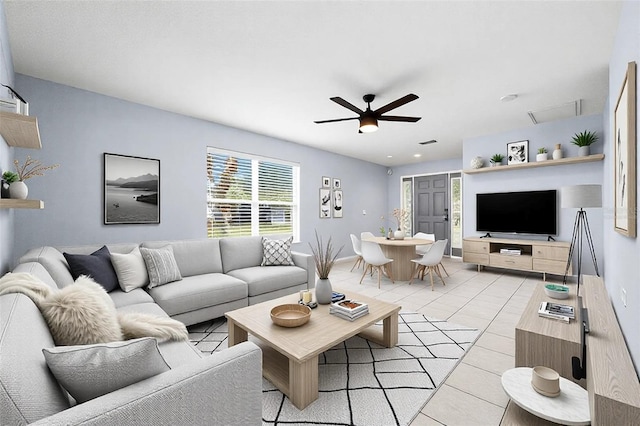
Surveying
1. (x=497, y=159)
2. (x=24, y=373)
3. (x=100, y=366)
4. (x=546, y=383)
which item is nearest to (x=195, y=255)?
(x=100, y=366)

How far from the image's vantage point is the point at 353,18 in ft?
6.69

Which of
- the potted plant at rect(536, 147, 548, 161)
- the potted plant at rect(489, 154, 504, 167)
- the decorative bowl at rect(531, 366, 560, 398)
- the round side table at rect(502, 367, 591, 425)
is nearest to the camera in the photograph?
the round side table at rect(502, 367, 591, 425)

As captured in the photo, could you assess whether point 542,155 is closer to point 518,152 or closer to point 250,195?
point 518,152

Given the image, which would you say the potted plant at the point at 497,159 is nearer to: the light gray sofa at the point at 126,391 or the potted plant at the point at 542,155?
the potted plant at the point at 542,155

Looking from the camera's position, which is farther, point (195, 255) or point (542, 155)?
point (542, 155)

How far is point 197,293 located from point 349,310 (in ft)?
5.02

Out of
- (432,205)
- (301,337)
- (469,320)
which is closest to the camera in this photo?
(301,337)

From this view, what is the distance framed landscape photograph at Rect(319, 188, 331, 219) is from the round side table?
463 cm

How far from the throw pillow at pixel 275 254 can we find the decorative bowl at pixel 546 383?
9.23 feet

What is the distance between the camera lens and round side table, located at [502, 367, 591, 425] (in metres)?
1.29

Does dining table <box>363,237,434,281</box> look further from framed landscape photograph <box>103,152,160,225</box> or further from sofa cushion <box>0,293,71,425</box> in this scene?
sofa cushion <box>0,293,71,425</box>

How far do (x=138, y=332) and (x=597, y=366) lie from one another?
220cm

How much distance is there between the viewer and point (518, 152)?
479 centimetres

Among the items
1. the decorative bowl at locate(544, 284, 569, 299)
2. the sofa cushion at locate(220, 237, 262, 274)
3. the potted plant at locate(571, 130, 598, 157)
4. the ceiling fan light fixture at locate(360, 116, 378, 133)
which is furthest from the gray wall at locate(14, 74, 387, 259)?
the potted plant at locate(571, 130, 598, 157)
